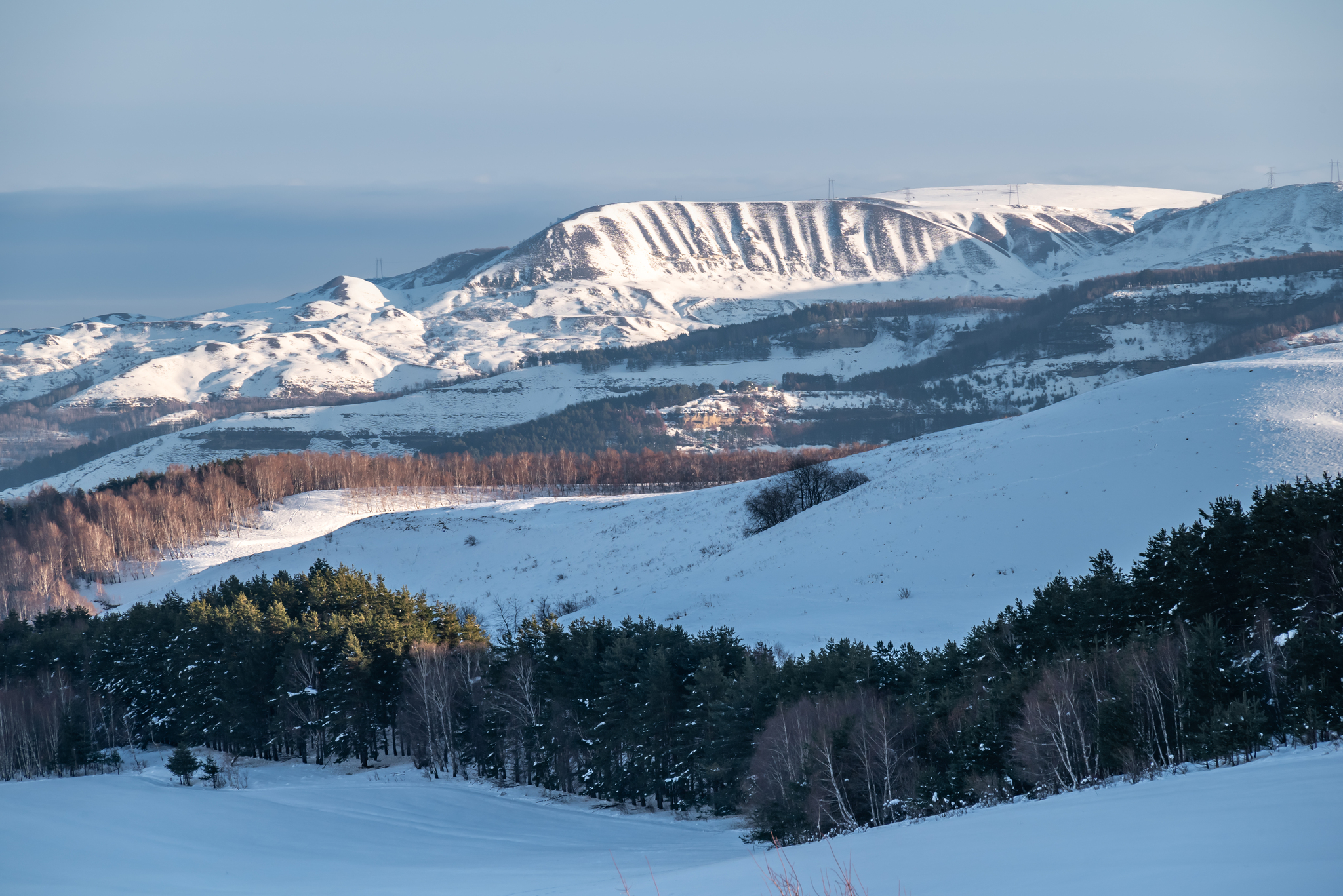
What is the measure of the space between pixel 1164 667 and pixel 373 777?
103ft

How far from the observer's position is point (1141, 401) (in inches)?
2517

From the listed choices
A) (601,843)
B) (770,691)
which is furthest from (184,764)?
(770,691)

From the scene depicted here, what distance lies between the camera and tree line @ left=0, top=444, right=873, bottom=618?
101m

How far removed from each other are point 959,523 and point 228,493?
327ft

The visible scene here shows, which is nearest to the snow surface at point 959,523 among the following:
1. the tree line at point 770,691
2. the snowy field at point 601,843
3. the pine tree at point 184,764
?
the tree line at point 770,691

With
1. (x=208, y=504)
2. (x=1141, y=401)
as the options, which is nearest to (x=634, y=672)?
(x=1141, y=401)

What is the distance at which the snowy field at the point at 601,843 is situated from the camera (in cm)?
905

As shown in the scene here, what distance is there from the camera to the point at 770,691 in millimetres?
28672

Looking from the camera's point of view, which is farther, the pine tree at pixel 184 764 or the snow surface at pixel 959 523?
the snow surface at pixel 959 523

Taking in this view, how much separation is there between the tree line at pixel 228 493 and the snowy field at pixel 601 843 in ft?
180

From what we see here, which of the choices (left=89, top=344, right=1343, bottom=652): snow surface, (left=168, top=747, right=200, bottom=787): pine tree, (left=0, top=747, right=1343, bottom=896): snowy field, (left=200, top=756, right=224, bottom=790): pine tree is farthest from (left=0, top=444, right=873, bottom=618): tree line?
(left=0, top=747, right=1343, bottom=896): snowy field

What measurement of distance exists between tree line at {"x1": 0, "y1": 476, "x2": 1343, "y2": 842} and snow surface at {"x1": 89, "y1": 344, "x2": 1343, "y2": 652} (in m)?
6.31

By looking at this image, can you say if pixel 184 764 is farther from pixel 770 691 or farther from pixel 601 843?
pixel 770 691

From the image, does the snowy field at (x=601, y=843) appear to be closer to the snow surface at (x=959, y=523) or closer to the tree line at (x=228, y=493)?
the snow surface at (x=959, y=523)
